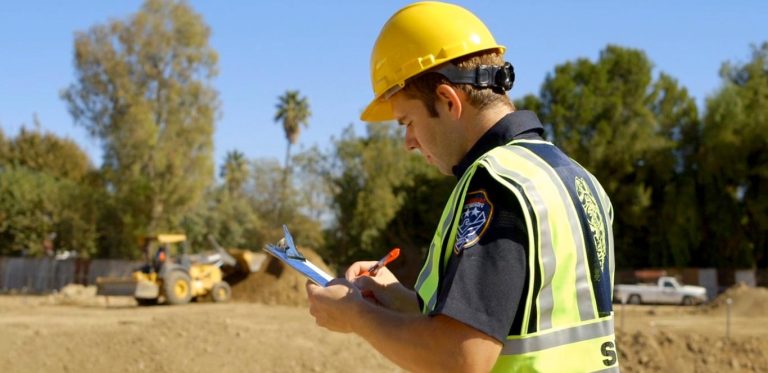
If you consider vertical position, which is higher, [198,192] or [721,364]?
[198,192]

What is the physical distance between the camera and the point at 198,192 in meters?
43.1

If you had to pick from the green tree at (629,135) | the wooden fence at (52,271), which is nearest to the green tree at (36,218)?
the wooden fence at (52,271)

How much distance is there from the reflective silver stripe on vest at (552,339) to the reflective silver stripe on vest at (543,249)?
2 centimetres

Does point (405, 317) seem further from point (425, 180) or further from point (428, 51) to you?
point (425, 180)

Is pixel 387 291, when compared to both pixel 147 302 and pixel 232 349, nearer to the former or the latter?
pixel 232 349

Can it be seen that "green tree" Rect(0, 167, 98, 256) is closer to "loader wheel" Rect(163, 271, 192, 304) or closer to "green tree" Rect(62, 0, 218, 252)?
"green tree" Rect(62, 0, 218, 252)

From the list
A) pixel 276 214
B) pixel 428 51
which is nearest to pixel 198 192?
pixel 276 214

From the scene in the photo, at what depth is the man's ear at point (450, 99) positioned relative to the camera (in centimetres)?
201

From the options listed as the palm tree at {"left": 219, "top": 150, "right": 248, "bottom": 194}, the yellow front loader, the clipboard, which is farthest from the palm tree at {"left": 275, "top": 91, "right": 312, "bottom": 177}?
the clipboard

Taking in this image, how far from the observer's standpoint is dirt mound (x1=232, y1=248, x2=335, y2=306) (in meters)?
29.0

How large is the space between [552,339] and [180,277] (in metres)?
26.5

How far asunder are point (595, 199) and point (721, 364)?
15477 millimetres

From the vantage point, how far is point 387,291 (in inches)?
84.2

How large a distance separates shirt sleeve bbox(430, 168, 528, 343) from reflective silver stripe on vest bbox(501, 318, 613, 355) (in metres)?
0.07
